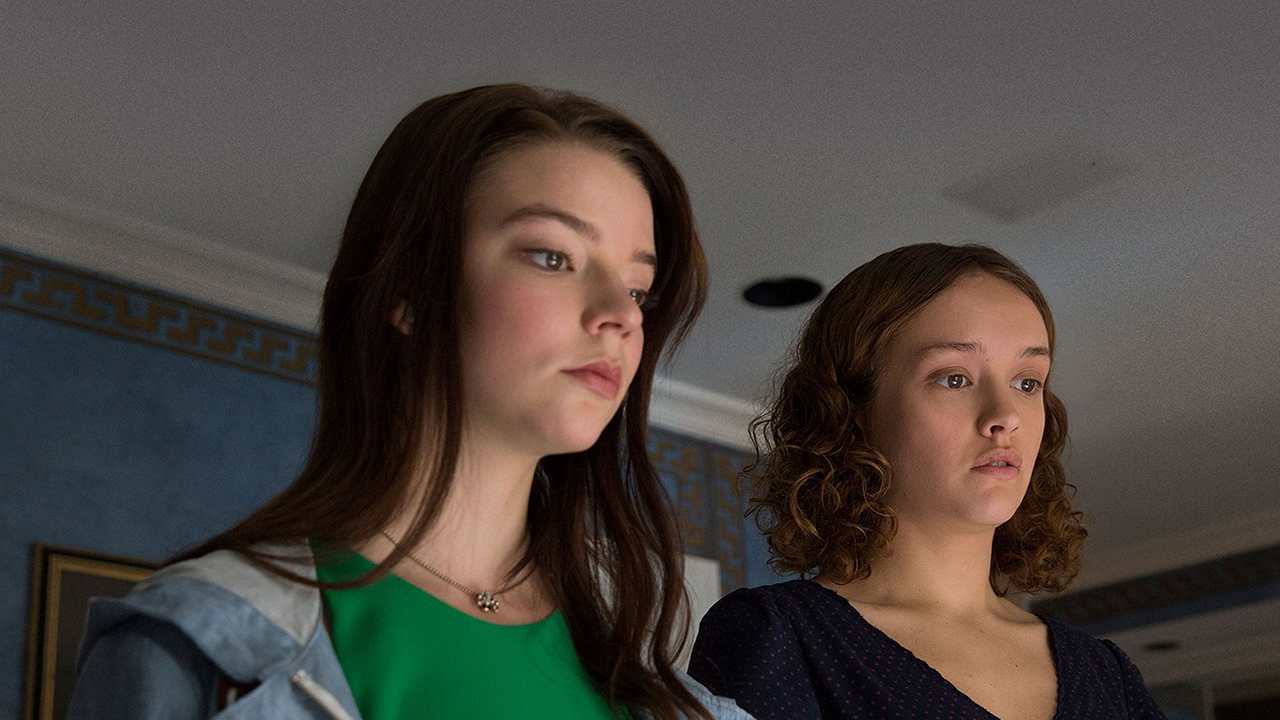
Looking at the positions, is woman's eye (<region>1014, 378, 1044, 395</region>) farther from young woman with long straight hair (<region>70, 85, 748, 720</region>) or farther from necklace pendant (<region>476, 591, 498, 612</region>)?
necklace pendant (<region>476, 591, 498, 612</region>)

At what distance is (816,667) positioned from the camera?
156 cm

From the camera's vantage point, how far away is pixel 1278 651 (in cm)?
686

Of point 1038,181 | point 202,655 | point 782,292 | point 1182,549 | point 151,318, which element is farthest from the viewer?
→ point 1182,549

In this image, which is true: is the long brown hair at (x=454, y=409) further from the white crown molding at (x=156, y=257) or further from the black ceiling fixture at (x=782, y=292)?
the black ceiling fixture at (x=782, y=292)

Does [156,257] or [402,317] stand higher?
[402,317]

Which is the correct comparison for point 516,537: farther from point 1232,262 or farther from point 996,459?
point 1232,262

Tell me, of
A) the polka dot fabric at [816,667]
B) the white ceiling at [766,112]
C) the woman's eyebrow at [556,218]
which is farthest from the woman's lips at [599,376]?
the white ceiling at [766,112]

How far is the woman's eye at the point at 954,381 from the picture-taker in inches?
66.9

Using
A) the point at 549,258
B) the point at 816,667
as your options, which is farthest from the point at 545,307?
the point at 816,667

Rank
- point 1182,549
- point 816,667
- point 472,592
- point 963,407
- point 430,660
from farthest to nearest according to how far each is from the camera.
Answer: point 1182,549 → point 963,407 → point 816,667 → point 472,592 → point 430,660

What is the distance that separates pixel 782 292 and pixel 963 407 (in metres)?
2.41

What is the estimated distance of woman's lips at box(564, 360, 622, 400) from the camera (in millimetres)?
1147

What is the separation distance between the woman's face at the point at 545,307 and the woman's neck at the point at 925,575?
633mm

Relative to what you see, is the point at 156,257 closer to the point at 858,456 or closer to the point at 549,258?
the point at 858,456
